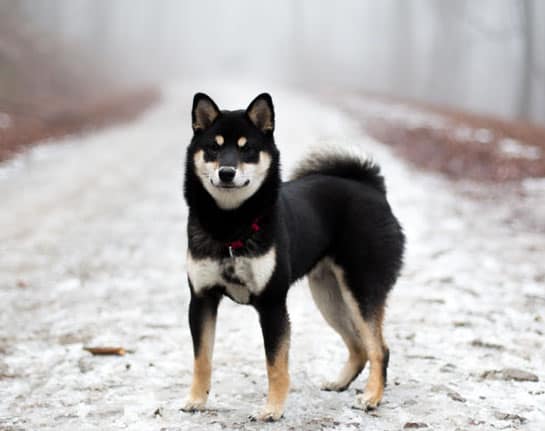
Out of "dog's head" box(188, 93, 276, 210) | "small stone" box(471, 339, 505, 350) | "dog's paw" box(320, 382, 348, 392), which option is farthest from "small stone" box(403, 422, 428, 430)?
"dog's head" box(188, 93, 276, 210)

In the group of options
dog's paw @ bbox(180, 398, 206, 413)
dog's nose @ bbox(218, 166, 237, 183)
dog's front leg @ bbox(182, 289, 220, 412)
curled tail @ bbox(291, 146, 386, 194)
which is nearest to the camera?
dog's nose @ bbox(218, 166, 237, 183)

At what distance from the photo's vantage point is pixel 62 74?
97.6 ft

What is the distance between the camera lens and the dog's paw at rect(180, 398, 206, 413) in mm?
3637

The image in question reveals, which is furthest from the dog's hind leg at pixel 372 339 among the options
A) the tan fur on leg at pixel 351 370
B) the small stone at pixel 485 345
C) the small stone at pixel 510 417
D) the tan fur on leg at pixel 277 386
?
the small stone at pixel 485 345

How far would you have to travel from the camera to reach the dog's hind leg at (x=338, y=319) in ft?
13.4

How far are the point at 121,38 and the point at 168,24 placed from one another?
1381cm

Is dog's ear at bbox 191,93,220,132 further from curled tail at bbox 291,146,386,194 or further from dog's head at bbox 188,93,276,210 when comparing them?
curled tail at bbox 291,146,386,194

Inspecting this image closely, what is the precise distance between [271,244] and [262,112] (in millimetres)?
766

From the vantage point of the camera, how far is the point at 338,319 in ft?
13.6

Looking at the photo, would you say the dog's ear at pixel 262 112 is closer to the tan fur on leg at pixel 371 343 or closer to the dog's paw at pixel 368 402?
the tan fur on leg at pixel 371 343

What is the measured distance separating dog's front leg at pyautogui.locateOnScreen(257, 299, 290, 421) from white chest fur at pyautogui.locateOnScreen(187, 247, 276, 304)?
0.49 feet

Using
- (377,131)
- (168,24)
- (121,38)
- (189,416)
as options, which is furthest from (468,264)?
(168,24)

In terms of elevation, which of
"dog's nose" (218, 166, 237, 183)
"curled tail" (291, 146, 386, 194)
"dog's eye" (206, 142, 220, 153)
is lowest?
"curled tail" (291, 146, 386, 194)

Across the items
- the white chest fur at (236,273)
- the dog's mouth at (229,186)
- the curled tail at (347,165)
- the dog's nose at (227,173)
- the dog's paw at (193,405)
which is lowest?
the dog's paw at (193,405)
